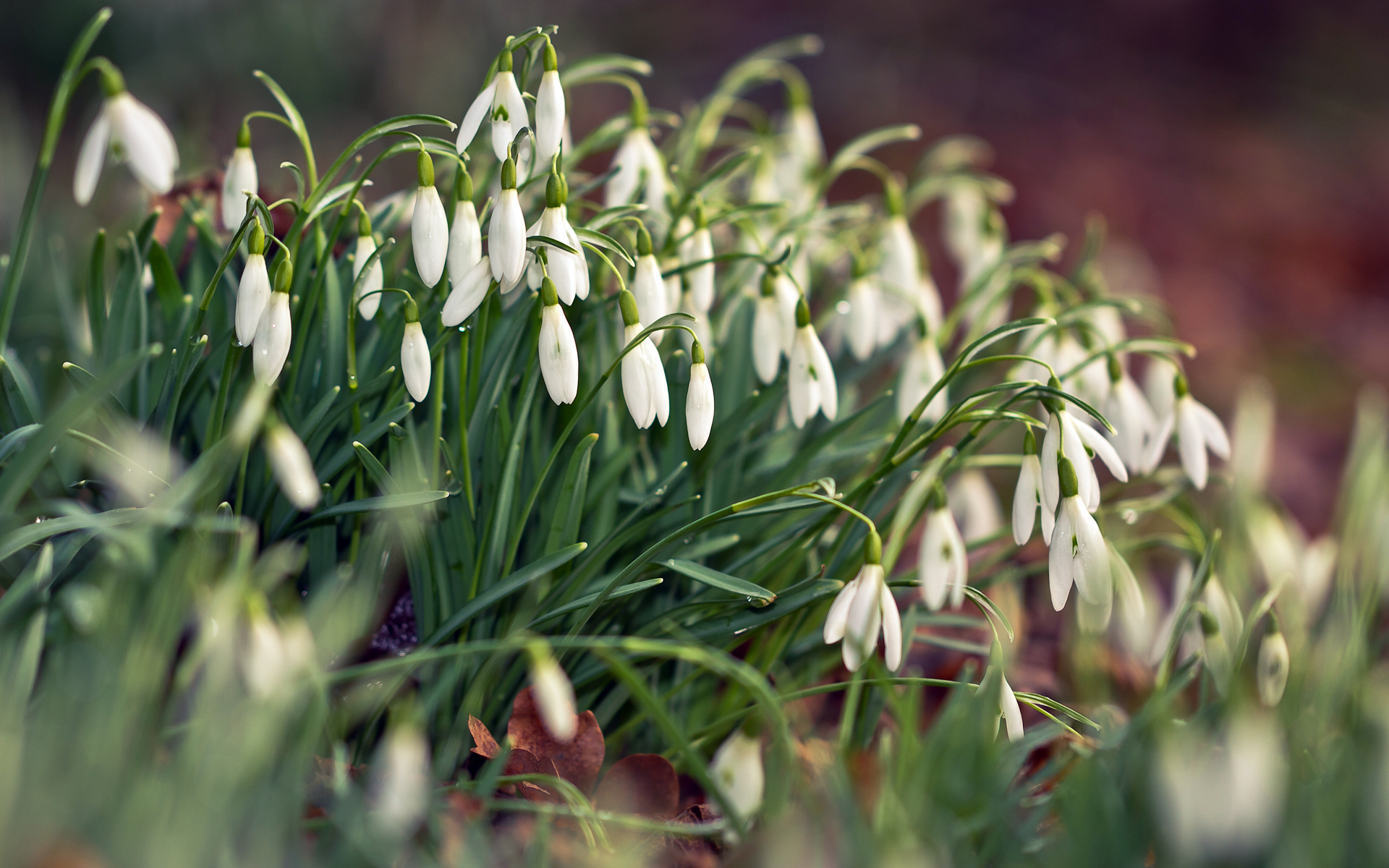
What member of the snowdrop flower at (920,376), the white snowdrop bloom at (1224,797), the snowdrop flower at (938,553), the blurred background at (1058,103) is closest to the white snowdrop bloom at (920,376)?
the snowdrop flower at (920,376)

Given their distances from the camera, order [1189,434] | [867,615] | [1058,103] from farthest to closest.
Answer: [1058,103] < [1189,434] < [867,615]

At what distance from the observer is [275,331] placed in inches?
45.4

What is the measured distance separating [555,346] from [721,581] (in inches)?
14.2

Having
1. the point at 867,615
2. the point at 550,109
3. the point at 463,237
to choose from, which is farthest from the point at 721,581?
the point at 550,109

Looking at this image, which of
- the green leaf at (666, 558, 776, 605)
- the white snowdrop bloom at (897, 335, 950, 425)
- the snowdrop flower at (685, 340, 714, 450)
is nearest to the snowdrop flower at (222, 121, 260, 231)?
the snowdrop flower at (685, 340, 714, 450)

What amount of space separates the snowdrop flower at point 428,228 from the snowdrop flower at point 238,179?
1.15ft

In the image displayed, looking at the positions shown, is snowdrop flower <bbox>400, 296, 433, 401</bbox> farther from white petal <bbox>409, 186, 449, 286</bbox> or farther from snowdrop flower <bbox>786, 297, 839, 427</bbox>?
snowdrop flower <bbox>786, 297, 839, 427</bbox>

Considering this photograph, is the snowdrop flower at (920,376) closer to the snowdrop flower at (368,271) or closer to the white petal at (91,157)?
the snowdrop flower at (368,271)

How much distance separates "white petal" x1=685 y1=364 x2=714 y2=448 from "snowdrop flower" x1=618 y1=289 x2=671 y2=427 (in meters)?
0.03

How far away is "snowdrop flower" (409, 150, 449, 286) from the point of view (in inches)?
46.4

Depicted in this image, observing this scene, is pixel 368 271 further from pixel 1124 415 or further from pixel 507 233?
pixel 1124 415

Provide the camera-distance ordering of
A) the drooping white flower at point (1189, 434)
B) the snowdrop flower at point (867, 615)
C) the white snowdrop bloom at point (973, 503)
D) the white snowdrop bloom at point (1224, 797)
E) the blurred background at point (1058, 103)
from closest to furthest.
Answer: the white snowdrop bloom at point (1224, 797) < the snowdrop flower at point (867, 615) < the drooping white flower at point (1189, 434) < the white snowdrop bloom at point (973, 503) < the blurred background at point (1058, 103)

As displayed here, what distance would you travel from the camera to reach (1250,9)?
7289mm

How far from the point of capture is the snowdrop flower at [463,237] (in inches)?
47.2
